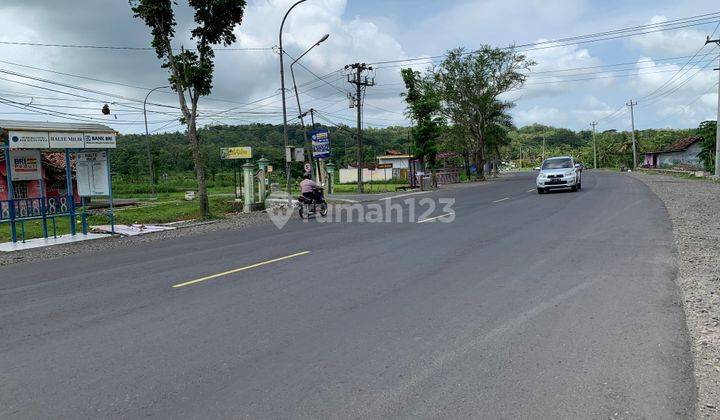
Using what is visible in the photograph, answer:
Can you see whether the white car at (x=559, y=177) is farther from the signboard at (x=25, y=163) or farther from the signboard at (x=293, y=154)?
the signboard at (x=25, y=163)

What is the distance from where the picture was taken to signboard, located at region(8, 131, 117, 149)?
1451cm

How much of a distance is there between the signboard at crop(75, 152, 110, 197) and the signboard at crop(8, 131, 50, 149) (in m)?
1.81

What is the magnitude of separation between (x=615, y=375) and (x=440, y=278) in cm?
381

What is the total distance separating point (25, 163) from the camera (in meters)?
15.9

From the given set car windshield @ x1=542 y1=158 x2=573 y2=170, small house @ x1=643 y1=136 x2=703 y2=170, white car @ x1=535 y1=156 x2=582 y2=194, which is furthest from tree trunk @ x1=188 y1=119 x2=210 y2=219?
small house @ x1=643 y1=136 x2=703 y2=170

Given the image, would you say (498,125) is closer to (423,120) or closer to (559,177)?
(423,120)

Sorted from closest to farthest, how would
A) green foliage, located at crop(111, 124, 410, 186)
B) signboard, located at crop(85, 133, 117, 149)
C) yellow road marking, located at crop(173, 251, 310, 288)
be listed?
yellow road marking, located at crop(173, 251, 310, 288) → signboard, located at crop(85, 133, 117, 149) → green foliage, located at crop(111, 124, 410, 186)

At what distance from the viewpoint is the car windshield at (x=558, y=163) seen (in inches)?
1060

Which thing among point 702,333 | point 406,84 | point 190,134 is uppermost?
point 406,84

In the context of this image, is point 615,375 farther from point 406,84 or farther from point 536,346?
point 406,84

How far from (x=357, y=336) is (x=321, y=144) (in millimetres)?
25405

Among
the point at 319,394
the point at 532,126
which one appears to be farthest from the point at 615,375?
the point at 532,126

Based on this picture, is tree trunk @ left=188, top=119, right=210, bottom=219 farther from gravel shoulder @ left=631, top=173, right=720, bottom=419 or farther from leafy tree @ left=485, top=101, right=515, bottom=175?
leafy tree @ left=485, top=101, right=515, bottom=175

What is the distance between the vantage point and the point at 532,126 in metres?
187
